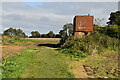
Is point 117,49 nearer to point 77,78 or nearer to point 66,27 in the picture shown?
point 77,78

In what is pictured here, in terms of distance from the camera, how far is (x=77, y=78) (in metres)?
7.60

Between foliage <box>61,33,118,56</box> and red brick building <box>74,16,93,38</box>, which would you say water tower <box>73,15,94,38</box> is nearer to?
red brick building <box>74,16,93,38</box>

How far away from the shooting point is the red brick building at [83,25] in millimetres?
21406

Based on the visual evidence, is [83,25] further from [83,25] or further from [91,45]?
[91,45]

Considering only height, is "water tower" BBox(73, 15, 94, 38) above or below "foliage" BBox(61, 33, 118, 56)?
above

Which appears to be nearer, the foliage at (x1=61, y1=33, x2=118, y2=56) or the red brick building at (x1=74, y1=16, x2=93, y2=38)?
the foliage at (x1=61, y1=33, x2=118, y2=56)

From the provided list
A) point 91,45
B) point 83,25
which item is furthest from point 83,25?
point 91,45

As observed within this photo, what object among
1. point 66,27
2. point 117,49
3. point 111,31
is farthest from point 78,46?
point 66,27

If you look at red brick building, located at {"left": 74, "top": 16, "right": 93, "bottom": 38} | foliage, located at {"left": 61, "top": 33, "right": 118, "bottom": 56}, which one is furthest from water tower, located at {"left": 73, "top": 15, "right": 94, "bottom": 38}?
foliage, located at {"left": 61, "top": 33, "right": 118, "bottom": 56}

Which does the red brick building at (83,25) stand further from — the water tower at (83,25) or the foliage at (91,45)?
the foliage at (91,45)

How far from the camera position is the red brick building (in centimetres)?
2141

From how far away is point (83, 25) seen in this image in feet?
71.0

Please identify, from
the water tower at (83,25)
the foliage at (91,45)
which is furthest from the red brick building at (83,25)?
the foliage at (91,45)

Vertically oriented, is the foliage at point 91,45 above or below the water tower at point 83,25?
below
